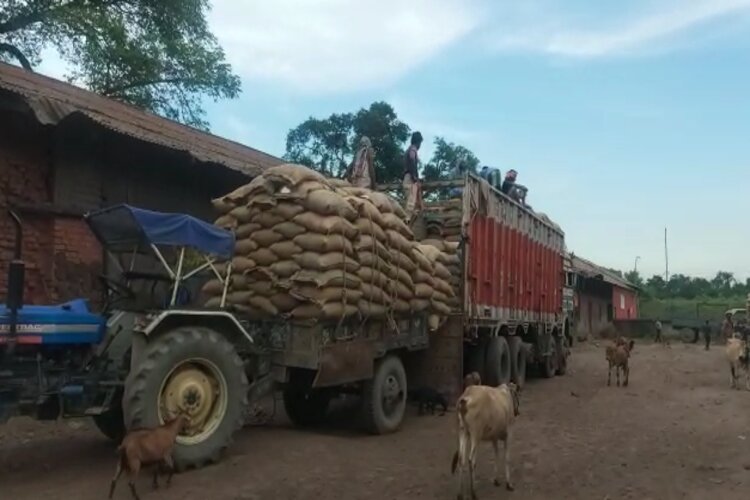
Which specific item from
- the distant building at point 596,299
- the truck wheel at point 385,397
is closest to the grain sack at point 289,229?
the truck wheel at point 385,397

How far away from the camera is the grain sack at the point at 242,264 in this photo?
26.6ft

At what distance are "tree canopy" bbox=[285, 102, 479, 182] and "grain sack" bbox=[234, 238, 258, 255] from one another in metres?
19.3

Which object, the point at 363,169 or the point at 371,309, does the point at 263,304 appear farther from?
the point at 363,169

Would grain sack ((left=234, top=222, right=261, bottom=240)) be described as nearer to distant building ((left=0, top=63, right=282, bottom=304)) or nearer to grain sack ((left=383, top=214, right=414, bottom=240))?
grain sack ((left=383, top=214, right=414, bottom=240))

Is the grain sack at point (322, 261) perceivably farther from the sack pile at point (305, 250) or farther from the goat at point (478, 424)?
the goat at point (478, 424)

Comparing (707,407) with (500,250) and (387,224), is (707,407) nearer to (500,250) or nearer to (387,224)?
(500,250)

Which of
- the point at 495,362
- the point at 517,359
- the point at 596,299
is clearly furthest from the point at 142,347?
the point at 596,299

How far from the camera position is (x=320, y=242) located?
25.7ft

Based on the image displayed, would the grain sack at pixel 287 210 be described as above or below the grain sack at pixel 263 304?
above

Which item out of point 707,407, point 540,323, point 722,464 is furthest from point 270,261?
point 540,323

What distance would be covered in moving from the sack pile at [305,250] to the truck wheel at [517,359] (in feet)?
17.2

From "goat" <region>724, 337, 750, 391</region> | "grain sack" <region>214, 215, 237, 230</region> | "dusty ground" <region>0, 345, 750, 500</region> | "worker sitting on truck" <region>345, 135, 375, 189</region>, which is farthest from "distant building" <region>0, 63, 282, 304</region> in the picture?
"goat" <region>724, 337, 750, 391</region>

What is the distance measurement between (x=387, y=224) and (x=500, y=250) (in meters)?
4.50

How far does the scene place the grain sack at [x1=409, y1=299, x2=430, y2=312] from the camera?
941 cm
